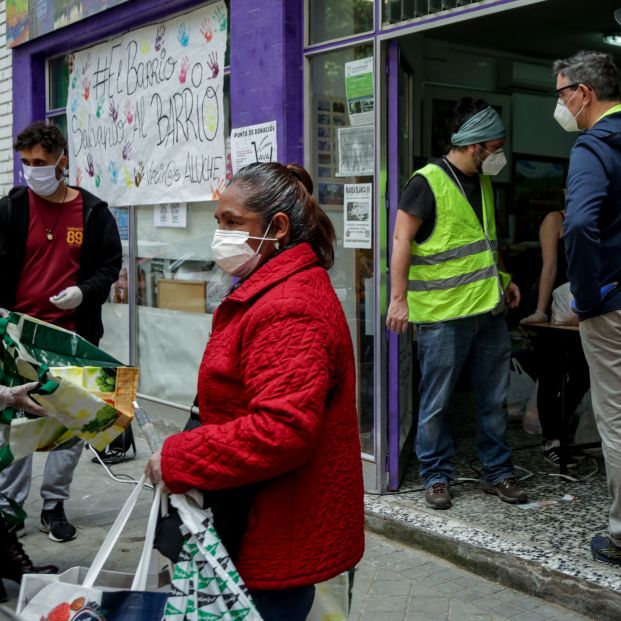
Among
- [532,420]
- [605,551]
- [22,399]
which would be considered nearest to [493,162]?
[605,551]

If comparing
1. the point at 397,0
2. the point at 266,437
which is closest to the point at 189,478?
the point at 266,437

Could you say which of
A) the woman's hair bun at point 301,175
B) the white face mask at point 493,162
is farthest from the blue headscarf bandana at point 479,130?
the woman's hair bun at point 301,175

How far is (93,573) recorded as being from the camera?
2121mm

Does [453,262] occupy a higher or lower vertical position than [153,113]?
lower

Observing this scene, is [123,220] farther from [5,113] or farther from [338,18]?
[338,18]

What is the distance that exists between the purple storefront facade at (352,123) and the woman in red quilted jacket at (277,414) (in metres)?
2.58

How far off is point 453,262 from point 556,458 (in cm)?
176

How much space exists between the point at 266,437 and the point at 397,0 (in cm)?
361

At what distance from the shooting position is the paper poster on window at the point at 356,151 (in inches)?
202

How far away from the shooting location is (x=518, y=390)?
6949 millimetres

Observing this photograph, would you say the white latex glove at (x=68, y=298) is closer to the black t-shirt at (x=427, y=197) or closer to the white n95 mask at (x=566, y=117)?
the black t-shirt at (x=427, y=197)

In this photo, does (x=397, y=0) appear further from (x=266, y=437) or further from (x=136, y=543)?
(x=266, y=437)

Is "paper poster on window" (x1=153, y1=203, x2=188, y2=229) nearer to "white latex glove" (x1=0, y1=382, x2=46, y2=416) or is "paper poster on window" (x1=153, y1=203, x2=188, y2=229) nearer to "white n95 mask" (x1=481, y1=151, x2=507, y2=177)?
"white n95 mask" (x1=481, y1=151, x2=507, y2=177)

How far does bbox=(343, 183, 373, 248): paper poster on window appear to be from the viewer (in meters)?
5.14
